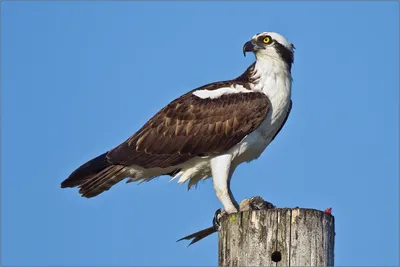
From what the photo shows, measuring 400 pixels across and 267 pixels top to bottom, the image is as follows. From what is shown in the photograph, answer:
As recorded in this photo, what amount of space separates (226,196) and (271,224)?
2789mm

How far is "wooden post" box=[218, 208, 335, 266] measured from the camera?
6906 millimetres

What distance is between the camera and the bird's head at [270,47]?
1054cm

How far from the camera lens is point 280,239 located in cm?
698

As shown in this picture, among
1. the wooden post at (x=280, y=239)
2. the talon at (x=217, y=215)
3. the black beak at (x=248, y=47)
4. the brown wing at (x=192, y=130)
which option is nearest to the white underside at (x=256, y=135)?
the brown wing at (x=192, y=130)

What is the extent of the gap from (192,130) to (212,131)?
30 cm

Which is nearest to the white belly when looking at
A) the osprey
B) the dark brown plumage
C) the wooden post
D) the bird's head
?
the osprey

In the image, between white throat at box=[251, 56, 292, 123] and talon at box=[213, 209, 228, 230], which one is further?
white throat at box=[251, 56, 292, 123]

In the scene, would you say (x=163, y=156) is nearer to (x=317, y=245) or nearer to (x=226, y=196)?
(x=226, y=196)

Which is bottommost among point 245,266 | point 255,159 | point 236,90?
point 245,266

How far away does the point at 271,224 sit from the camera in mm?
7055

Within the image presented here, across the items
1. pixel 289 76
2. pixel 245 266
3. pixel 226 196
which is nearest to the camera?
pixel 245 266

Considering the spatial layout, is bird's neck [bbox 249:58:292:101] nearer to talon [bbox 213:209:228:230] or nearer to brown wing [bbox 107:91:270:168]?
brown wing [bbox 107:91:270:168]

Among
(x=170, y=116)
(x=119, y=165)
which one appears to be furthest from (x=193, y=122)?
(x=119, y=165)

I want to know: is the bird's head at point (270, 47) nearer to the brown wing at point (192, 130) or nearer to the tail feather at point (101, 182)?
the brown wing at point (192, 130)
